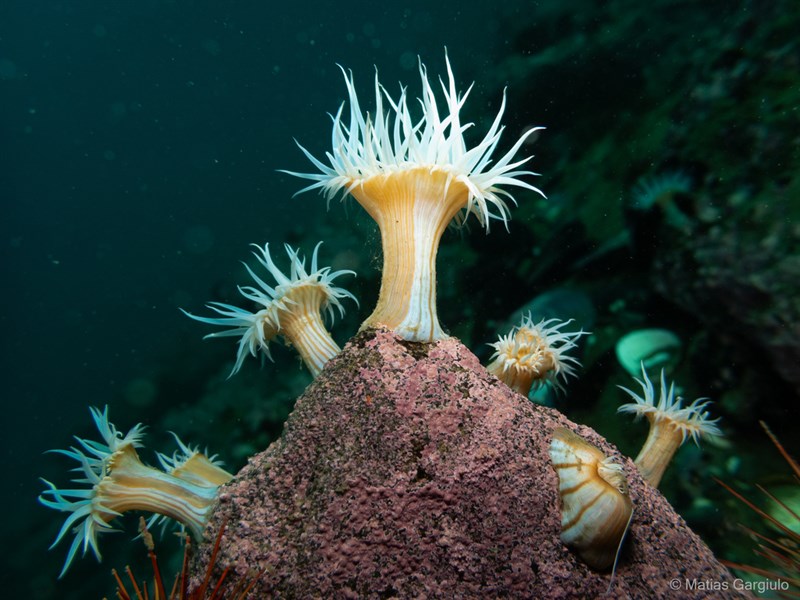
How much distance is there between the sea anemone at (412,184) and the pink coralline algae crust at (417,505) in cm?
23

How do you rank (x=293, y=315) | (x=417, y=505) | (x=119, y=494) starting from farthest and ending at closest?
(x=293, y=315) < (x=119, y=494) < (x=417, y=505)

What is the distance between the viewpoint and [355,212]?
16.7 ft

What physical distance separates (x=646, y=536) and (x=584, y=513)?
46cm

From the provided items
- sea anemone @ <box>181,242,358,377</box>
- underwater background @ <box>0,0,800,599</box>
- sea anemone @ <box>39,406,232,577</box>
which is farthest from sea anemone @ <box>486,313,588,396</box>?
sea anemone @ <box>39,406,232,577</box>

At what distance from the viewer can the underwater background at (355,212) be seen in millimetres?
3469

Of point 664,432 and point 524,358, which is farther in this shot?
point 664,432

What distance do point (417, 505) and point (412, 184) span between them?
1.39 metres

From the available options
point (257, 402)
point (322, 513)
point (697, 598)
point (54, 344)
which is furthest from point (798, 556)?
point (54, 344)

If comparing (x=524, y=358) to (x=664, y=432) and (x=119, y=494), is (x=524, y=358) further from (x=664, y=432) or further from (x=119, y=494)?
(x=119, y=494)

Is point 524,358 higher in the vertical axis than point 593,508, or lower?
higher

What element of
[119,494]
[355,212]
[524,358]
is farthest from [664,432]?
[355,212]

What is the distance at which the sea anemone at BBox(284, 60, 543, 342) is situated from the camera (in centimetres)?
197

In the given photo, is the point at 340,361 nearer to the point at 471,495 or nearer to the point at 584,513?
the point at 471,495

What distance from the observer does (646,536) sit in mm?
1854
